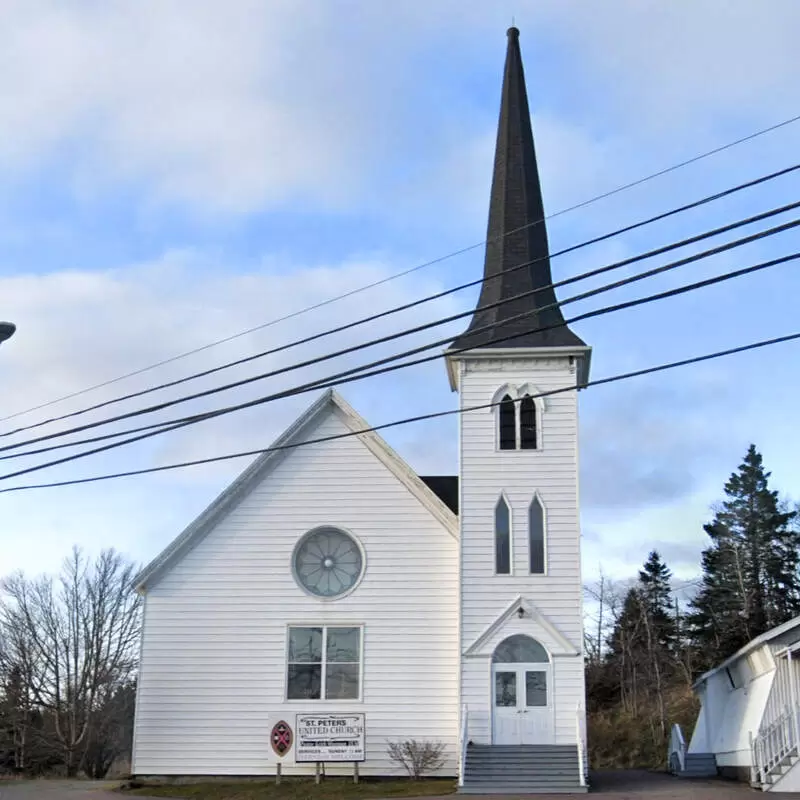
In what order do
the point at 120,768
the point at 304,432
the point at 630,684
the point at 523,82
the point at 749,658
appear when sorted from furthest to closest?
the point at 630,684
the point at 120,768
the point at 523,82
the point at 304,432
the point at 749,658

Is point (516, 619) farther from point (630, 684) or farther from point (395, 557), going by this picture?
point (630, 684)

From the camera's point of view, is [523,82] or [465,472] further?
[523,82]

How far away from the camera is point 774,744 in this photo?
20.7 meters

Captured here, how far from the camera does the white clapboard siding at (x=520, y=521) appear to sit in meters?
23.6

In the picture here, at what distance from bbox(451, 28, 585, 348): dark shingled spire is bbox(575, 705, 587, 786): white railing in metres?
8.39

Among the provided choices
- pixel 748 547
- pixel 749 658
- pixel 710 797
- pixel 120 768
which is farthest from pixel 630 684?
pixel 710 797

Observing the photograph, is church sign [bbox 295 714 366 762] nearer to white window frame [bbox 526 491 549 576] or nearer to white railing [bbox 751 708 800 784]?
white window frame [bbox 526 491 549 576]

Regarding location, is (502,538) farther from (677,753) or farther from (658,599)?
(658,599)

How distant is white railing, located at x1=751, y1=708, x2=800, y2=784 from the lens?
2013cm

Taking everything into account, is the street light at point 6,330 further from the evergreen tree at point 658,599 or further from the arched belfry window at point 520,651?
the evergreen tree at point 658,599

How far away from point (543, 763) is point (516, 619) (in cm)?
314

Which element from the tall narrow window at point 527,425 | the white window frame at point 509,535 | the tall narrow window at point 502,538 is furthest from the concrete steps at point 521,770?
the tall narrow window at point 527,425

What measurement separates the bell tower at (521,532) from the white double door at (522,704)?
0.02 meters

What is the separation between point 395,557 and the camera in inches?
996
